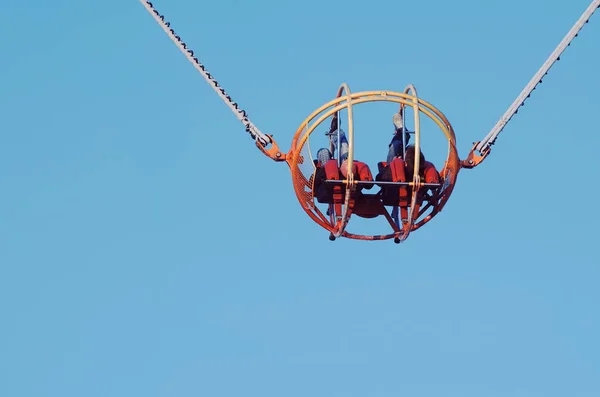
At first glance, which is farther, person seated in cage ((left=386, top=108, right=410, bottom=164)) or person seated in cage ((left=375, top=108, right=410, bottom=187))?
person seated in cage ((left=386, top=108, right=410, bottom=164))

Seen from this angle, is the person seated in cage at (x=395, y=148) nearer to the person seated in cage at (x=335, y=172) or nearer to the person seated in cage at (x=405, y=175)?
the person seated in cage at (x=405, y=175)

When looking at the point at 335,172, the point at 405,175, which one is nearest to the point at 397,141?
the point at 405,175

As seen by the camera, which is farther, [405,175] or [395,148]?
[395,148]

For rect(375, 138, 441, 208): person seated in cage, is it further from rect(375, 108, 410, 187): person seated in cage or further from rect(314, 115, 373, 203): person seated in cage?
rect(314, 115, 373, 203): person seated in cage

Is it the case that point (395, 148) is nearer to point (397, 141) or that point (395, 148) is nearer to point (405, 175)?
point (397, 141)

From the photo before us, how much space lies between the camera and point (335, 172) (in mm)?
40594

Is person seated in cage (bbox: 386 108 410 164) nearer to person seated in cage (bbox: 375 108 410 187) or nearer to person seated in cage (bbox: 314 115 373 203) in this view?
person seated in cage (bbox: 375 108 410 187)

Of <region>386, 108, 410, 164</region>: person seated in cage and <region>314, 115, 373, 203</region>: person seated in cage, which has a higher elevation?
<region>386, 108, 410, 164</region>: person seated in cage

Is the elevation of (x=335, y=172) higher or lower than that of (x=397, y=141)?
lower

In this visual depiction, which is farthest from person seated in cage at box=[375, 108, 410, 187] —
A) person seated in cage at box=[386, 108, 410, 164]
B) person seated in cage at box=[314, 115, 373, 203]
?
person seated in cage at box=[314, 115, 373, 203]

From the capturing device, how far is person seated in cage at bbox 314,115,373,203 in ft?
133

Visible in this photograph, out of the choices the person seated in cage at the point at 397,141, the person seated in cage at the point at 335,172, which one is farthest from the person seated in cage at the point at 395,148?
the person seated in cage at the point at 335,172

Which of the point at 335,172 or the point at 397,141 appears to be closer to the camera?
the point at 335,172

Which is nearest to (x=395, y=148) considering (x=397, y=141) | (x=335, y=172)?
(x=397, y=141)
